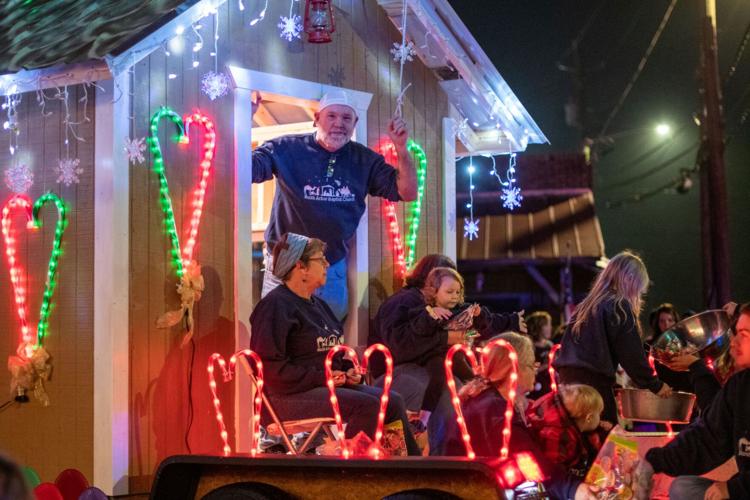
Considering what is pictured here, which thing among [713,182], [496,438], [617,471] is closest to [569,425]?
[496,438]

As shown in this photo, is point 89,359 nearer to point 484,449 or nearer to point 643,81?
point 484,449

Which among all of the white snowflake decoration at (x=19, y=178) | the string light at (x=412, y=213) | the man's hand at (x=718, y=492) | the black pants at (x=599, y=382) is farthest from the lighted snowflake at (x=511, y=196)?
the man's hand at (x=718, y=492)

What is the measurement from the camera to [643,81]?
2775 centimetres

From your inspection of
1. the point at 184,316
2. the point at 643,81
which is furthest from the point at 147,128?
the point at 643,81

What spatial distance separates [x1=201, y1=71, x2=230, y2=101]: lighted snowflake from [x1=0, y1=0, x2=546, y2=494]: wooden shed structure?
4cm

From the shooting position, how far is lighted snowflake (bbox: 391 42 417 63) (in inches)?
360

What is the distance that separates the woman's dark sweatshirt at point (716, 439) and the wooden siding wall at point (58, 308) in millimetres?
3828

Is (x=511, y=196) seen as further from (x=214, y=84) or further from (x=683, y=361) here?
(x=683, y=361)

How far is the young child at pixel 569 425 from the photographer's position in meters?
5.90

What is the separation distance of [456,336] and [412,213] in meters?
1.97

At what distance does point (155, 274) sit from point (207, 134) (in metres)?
1.13

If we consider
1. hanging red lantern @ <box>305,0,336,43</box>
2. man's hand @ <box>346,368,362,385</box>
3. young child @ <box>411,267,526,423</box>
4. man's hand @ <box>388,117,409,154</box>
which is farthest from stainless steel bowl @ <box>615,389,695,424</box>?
hanging red lantern @ <box>305,0,336,43</box>

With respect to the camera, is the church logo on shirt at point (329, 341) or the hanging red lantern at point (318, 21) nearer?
the church logo on shirt at point (329, 341)

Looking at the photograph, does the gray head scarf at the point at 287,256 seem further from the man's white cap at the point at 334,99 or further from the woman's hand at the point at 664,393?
the woman's hand at the point at 664,393
